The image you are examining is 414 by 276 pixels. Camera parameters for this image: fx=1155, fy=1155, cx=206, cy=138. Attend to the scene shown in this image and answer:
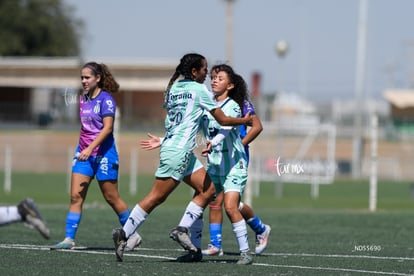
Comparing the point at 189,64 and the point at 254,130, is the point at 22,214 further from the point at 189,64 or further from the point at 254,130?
the point at 254,130

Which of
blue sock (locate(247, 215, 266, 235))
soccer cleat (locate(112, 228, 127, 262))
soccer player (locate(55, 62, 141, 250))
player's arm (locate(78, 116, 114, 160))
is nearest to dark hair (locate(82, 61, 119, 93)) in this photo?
soccer player (locate(55, 62, 141, 250))

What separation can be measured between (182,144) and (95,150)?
6.21 feet

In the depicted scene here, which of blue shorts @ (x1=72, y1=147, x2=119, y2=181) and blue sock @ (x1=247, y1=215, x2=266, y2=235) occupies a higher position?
blue shorts @ (x1=72, y1=147, x2=119, y2=181)

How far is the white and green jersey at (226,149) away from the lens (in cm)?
1235

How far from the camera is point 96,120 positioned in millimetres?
13523

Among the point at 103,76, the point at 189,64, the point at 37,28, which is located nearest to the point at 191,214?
the point at 189,64

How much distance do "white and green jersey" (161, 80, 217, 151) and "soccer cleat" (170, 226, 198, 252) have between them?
850 millimetres

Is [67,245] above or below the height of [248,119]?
below

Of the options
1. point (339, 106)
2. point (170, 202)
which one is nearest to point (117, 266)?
point (170, 202)

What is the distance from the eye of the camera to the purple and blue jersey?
13492 millimetres

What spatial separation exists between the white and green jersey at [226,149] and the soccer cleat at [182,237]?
0.86 meters

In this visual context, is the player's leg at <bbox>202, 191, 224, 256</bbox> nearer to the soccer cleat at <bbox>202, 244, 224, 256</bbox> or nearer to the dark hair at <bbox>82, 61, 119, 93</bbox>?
the soccer cleat at <bbox>202, 244, 224, 256</bbox>

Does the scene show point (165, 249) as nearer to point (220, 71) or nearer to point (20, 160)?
point (220, 71)

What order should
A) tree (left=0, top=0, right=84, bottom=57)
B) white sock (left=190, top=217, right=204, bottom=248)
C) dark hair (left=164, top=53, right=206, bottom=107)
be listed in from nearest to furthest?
dark hair (left=164, top=53, right=206, bottom=107), white sock (left=190, top=217, right=204, bottom=248), tree (left=0, top=0, right=84, bottom=57)
